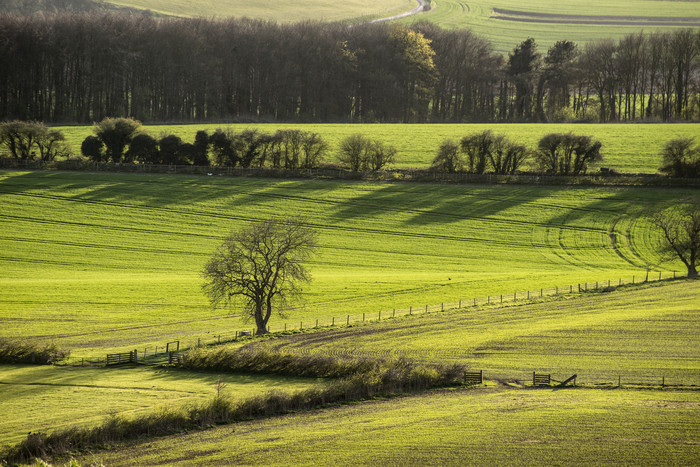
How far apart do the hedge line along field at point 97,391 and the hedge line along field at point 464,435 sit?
3990 mm

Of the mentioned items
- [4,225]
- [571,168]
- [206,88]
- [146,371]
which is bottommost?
[146,371]

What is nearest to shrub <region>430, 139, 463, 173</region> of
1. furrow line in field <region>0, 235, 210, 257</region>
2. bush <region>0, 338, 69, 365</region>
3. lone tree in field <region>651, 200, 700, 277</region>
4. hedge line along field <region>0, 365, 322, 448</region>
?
lone tree in field <region>651, 200, 700, 277</region>

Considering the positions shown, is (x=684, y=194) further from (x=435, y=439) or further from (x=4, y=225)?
(x=4, y=225)

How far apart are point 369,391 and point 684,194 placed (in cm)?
6912

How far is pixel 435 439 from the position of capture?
2994 centimetres

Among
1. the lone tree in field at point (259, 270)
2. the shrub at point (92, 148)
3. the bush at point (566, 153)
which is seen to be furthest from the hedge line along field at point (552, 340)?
the shrub at point (92, 148)

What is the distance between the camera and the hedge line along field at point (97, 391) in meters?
33.3

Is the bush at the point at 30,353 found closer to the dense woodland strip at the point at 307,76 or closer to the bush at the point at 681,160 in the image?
the bush at the point at 681,160

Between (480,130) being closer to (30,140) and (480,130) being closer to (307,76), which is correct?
(307,76)

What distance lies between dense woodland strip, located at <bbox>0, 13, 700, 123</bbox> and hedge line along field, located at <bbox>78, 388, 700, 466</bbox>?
4526 inches

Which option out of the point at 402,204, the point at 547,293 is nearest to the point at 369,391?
the point at 547,293

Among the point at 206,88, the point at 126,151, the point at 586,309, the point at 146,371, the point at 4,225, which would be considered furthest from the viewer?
the point at 206,88

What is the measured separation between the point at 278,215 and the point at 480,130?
50.1m

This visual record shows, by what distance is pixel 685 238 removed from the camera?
7281cm
